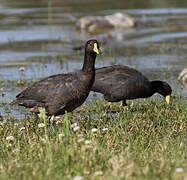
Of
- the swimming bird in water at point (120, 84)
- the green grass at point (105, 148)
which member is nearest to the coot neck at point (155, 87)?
the swimming bird in water at point (120, 84)

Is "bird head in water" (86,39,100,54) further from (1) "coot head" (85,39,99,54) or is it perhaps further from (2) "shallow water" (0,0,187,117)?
(2) "shallow water" (0,0,187,117)

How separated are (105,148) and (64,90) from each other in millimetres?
1368

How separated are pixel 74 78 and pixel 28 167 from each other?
2389 millimetres

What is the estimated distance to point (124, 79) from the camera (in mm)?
8359

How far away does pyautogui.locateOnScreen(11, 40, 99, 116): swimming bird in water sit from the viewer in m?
6.68

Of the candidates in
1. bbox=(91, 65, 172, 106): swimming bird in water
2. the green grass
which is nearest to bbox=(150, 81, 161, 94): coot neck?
bbox=(91, 65, 172, 106): swimming bird in water

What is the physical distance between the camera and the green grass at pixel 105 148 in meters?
4.34

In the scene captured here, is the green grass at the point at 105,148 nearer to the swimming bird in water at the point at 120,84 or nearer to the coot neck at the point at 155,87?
the swimming bird in water at the point at 120,84

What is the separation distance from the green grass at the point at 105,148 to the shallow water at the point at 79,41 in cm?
170

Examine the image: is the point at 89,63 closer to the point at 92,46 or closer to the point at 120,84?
the point at 92,46

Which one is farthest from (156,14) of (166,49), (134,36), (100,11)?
(166,49)

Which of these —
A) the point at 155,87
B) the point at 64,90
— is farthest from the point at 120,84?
the point at 64,90

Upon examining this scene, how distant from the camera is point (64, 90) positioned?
6.70 meters

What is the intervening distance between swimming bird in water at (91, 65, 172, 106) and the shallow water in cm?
72
